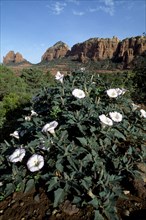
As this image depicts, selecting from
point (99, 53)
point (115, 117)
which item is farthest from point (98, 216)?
point (99, 53)

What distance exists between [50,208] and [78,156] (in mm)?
709

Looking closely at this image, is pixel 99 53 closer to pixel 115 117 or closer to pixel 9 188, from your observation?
pixel 115 117

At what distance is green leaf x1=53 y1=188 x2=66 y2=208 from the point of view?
2824 mm

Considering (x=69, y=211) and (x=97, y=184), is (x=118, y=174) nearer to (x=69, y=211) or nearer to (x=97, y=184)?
(x=97, y=184)

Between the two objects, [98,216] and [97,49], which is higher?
[98,216]

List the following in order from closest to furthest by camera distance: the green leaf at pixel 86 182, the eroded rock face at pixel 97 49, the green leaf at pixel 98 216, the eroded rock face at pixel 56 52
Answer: the green leaf at pixel 98 216
the green leaf at pixel 86 182
the eroded rock face at pixel 97 49
the eroded rock face at pixel 56 52

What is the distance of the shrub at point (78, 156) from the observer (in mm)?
2881

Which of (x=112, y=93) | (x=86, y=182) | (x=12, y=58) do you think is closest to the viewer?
(x=86, y=182)

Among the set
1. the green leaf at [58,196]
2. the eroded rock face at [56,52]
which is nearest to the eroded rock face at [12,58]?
the eroded rock face at [56,52]

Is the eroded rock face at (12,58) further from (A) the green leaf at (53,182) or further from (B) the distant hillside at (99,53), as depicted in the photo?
(A) the green leaf at (53,182)

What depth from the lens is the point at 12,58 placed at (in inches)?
4852

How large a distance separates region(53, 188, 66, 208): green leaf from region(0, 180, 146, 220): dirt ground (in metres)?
0.12

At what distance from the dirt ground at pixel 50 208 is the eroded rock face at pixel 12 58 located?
4646 inches

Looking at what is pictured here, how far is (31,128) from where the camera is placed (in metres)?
3.60
